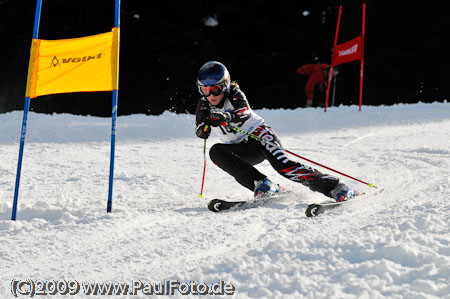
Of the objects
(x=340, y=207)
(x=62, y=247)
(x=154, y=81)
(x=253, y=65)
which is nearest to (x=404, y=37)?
(x=253, y=65)

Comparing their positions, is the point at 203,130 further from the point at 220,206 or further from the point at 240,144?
the point at 220,206

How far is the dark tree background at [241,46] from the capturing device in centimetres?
1496

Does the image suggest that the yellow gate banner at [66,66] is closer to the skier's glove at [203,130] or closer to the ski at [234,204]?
the skier's glove at [203,130]

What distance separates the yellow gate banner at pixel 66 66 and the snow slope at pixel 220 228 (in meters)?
0.80

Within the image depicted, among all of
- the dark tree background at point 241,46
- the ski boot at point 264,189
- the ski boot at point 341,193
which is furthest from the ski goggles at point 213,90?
the dark tree background at point 241,46

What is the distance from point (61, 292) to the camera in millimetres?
1940

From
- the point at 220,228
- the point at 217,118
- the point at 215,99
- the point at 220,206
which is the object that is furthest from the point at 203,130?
the point at 220,228

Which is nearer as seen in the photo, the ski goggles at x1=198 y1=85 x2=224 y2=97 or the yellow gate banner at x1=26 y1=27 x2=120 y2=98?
the yellow gate banner at x1=26 y1=27 x2=120 y2=98

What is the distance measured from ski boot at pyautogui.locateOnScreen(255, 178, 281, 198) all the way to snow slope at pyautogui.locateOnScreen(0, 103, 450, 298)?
0.11m

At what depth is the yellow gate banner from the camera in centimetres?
312

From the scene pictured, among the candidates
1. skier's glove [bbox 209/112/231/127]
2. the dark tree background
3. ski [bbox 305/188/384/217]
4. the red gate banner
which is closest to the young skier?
skier's glove [bbox 209/112/231/127]

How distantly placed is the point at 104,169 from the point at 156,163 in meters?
0.57

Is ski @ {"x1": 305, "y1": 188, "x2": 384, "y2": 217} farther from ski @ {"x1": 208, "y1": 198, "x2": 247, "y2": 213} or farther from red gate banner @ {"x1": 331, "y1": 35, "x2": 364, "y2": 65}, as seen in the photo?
red gate banner @ {"x1": 331, "y1": 35, "x2": 364, "y2": 65}

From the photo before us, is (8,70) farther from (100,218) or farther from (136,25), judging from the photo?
(100,218)
